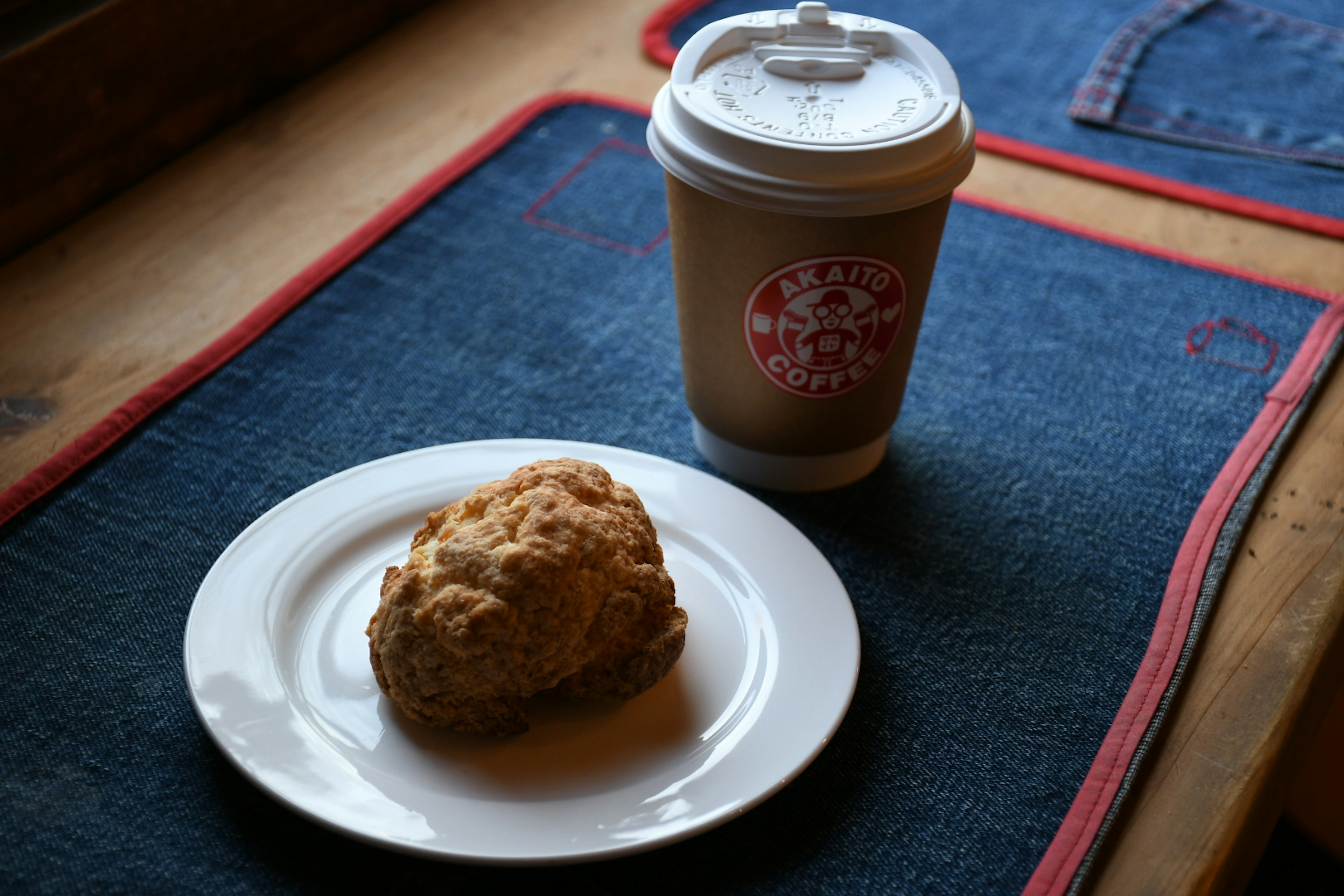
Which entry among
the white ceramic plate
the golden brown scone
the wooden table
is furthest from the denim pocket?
the golden brown scone

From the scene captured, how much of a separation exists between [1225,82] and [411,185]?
40.8 inches

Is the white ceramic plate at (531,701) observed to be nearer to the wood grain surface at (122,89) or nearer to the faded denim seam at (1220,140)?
the wood grain surface at (122,89)

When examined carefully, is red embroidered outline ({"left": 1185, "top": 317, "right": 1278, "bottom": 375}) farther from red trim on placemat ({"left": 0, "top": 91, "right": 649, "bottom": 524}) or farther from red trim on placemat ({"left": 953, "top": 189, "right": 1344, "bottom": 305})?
red trim on placemat ({"left": 0, "top": 91, "right": 649, "bottom": 524})

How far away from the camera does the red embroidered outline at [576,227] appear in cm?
114

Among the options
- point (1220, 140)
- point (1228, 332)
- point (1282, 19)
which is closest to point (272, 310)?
point (1228, 332)

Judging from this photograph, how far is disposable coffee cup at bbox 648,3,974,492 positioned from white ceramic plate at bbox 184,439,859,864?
0.34 ft

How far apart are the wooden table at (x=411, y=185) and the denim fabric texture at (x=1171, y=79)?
9cm

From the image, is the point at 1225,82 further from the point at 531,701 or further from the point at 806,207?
the point at 531,701

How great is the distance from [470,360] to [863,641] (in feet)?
1.53

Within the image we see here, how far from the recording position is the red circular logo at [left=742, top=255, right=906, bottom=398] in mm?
747

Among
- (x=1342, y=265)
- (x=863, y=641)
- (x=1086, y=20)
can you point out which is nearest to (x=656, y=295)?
(x=863, y=641)

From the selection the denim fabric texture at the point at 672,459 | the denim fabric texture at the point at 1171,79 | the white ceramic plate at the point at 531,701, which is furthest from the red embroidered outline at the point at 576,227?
the white ceramic plate at the point at 531,701

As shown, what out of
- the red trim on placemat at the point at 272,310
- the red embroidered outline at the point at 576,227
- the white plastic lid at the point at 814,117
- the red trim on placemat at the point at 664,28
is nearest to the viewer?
the white plastic lid at the point at 814,117

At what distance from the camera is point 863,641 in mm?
755
